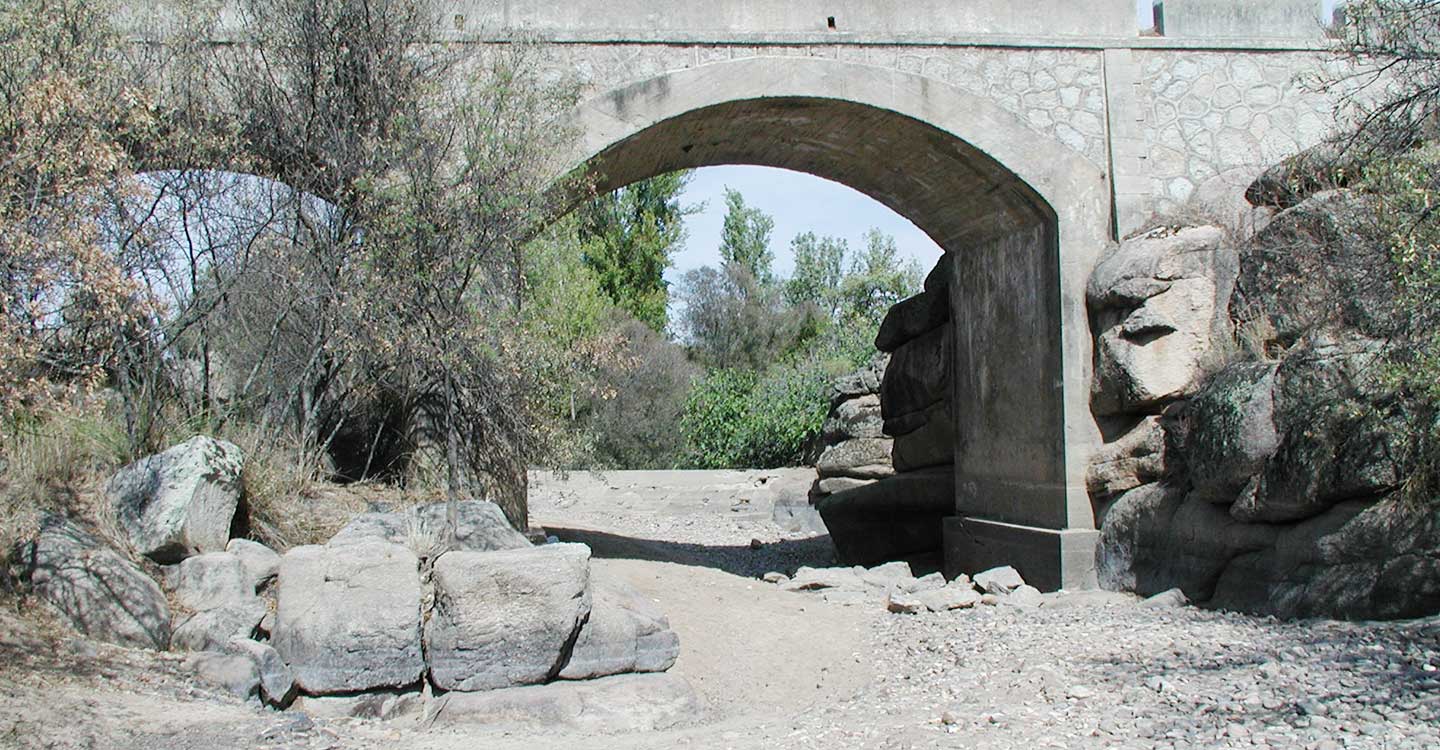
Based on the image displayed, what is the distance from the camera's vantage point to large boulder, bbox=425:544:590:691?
19.5ft

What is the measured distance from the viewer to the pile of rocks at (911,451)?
40.9 ft

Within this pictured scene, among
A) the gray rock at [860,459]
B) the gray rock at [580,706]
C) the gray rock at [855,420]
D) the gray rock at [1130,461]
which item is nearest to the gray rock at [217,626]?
the gray rock at [580,706]

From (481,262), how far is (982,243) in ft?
16.2

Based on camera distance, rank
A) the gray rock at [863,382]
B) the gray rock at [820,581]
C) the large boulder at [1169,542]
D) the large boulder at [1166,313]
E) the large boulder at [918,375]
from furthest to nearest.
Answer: the gray rock at [863,382], the large boulder at [918,375], the gray rock at [820,581], the large boulder at [1166,313], the large boulder at [1169,542]

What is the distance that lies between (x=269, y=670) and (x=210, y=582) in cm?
96

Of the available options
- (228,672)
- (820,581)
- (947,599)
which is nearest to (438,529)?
(228,672)

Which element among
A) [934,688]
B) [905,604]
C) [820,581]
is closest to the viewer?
[934,688]

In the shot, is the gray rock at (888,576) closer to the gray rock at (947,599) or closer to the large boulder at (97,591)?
the gray rock at (947,599)

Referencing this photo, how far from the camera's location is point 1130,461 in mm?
9172

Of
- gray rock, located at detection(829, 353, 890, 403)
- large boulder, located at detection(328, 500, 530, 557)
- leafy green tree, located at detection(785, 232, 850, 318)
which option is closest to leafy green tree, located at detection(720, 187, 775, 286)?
leafy green tree, located at detection(785, 232, 850, 318)

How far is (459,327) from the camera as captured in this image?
8094mm

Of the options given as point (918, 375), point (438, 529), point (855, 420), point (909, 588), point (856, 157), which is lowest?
point (909, 588)

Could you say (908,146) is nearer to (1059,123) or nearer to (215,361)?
(1059,123)

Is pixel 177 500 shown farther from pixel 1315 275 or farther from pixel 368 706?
pixel 1315 275
